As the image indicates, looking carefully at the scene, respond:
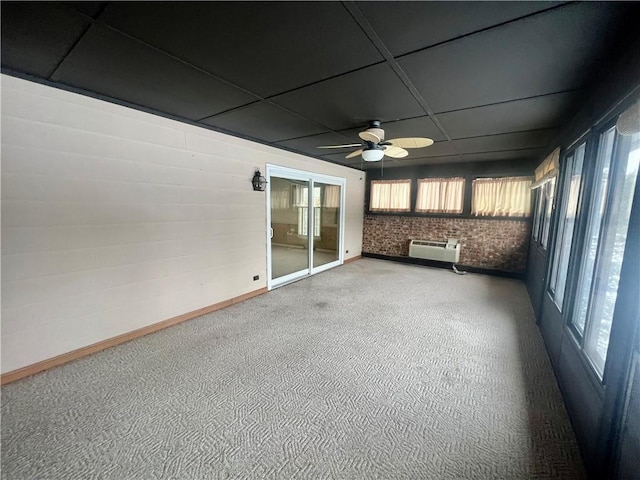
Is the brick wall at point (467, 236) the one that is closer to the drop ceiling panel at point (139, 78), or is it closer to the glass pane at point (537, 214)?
the glass pane at point (537, 214)

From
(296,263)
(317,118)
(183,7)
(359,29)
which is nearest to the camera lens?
(183,7)

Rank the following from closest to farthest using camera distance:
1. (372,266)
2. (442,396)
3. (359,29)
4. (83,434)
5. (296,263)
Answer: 1. (359,29)
2. (83,434)
3. (442,396)
4. (296,263)
5. (372,266)

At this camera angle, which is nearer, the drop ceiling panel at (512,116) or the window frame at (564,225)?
the window frame at (564,225)

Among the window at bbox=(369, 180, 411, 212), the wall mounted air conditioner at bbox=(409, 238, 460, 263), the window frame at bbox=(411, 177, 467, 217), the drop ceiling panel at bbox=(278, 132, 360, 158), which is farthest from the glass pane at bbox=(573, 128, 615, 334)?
the window at bbox=(369, 180, 411, 212)

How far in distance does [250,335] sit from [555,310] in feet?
10.4

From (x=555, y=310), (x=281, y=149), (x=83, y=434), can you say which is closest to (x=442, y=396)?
(x=555, y=310)

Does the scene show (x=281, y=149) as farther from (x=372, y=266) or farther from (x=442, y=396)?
(x=442, y=396)

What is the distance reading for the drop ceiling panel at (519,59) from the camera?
133 centimetres

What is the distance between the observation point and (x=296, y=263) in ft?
17.6

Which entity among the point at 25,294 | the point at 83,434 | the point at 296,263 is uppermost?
the point at 25,294

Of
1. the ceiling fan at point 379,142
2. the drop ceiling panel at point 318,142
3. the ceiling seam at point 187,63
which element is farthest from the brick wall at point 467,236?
the ceiling seam at point 187,63

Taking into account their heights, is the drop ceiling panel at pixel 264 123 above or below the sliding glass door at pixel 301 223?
above

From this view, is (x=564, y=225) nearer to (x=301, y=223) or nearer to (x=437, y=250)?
(x=437, y=250)

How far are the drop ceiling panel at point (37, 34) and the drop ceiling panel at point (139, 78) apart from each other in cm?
6
